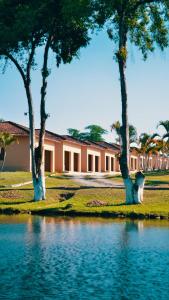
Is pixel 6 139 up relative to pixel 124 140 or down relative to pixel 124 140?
up

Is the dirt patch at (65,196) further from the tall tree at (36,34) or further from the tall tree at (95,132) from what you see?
the tall tree at (95,132)

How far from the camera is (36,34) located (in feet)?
132

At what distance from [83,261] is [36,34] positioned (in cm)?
2686

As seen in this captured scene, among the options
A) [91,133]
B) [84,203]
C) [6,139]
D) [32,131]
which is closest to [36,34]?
[32,131]

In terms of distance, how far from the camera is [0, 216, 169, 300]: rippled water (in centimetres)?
1318

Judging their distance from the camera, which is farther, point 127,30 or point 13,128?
point 13,128

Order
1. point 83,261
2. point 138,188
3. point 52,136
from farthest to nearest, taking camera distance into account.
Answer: point 52,136 → point 138,188 → point 83,261

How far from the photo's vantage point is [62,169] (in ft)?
240

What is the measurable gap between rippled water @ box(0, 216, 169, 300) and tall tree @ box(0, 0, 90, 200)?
12.2 meters

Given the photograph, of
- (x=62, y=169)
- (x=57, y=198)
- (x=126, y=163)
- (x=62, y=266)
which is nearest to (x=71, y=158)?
(x=62, y=169)

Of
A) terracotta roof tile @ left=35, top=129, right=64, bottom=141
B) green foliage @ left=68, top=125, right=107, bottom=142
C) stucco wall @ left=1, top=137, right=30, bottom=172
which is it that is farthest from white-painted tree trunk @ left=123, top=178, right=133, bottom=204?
green foliage @ left=68, top=125, right=107, bottom=142

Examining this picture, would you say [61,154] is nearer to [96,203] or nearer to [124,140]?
[96,203]

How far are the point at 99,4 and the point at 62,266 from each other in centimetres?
2440

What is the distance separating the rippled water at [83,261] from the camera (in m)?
13.2
